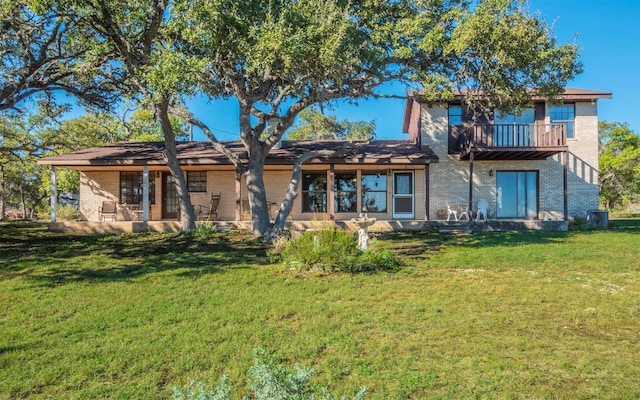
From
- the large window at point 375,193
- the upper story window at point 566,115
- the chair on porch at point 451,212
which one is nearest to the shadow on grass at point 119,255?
the large window at point 375,193

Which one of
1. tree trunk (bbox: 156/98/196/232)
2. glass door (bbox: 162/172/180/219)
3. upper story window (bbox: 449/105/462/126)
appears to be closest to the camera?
tree trunk (bbox: 156/98/196/232)

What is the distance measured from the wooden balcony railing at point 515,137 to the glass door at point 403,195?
8.97 ft

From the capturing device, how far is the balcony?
14.6 meters

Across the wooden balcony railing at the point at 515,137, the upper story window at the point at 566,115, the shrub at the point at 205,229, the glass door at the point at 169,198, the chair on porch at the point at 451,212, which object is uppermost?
the upper story window at the point at 566,115

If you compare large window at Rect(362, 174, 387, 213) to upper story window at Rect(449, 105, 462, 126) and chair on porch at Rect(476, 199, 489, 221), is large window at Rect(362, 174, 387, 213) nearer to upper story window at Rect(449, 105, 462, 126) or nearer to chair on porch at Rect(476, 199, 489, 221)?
upper story window at Rect(449, 105, 462, 126)

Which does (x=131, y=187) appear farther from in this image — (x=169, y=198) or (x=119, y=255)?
(x=119, y=255)

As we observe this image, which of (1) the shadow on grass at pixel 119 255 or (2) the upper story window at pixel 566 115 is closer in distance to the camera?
(1) the shadow on grass at pixel 119 255

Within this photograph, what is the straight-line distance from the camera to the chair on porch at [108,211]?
1596cm

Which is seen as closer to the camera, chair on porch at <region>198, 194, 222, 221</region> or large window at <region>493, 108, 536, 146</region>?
large window at <region>493, 108, 536, 146</region>

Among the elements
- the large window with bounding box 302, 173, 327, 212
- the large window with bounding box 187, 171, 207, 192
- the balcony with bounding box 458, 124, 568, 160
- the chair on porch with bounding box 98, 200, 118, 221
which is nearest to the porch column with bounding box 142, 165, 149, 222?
the chair on porch with bounding box 98, 200, 118, 221

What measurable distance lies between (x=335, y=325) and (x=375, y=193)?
1269 centimetres

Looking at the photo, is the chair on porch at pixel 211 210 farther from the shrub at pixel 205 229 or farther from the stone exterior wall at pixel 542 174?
the stone exterior wall at pixel 542 174

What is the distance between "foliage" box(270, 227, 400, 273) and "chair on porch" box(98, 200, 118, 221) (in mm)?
10886

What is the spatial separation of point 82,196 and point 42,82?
21.4ft
